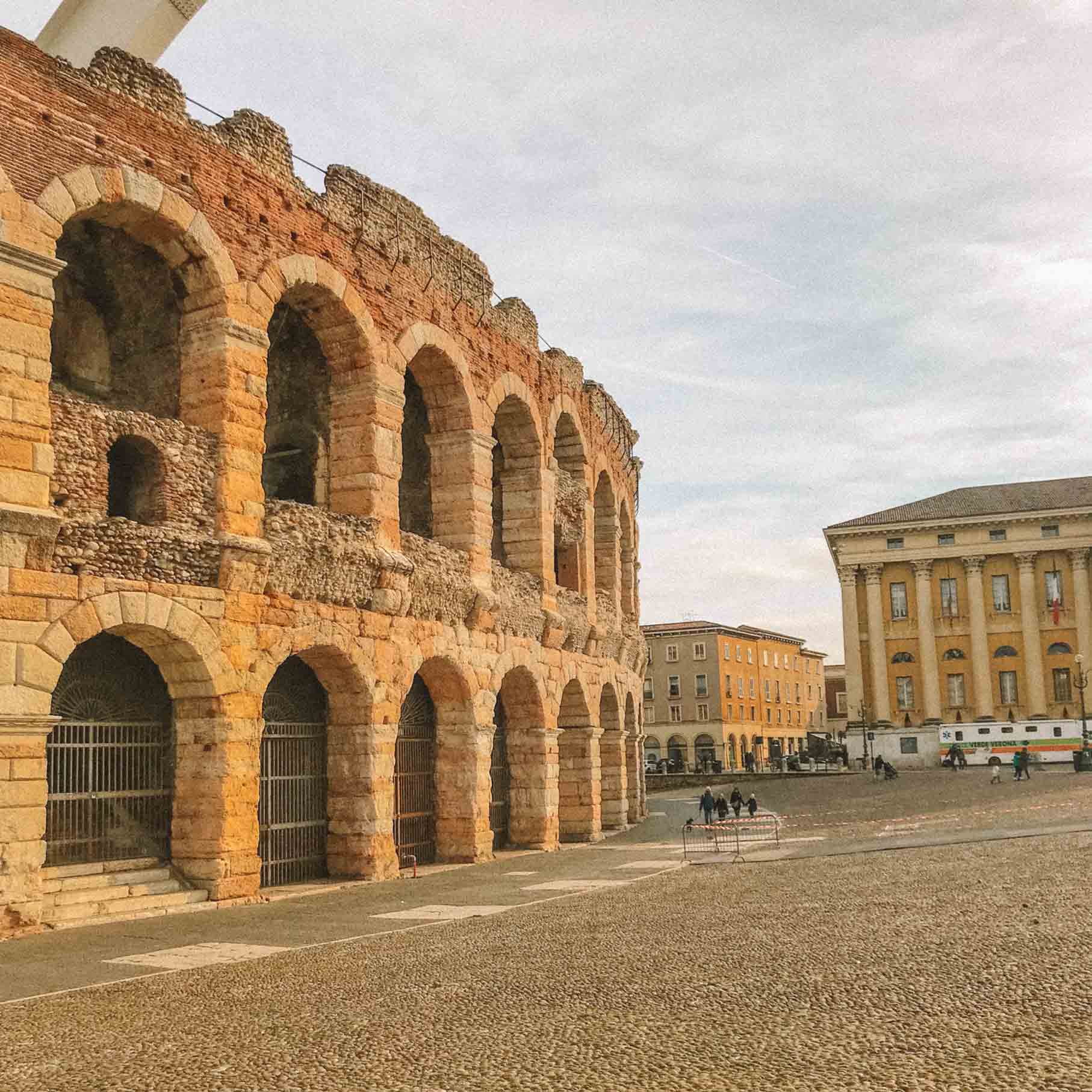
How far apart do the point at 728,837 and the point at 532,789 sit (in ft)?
14.5

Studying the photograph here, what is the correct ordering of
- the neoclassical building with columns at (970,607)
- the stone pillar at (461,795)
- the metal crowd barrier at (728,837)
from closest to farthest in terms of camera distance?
the stone pillar at (461,795) → the metal crowd barrier at (728,837) → the neoclassical building with columns at (970,607)

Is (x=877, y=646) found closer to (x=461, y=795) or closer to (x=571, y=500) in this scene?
(x=571, y=500)

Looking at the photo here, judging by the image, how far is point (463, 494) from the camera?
817 inches

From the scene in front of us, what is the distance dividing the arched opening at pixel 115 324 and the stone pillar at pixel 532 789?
31.7 ft

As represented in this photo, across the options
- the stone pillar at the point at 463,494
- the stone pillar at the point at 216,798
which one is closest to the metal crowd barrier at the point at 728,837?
the stone pillar at the point at 463,494

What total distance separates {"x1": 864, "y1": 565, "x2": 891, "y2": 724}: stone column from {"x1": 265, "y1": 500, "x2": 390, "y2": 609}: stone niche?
54.4 meters

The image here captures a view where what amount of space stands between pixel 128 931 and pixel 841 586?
62.2m

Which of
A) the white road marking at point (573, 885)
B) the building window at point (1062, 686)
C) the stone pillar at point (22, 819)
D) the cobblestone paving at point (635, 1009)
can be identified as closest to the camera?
the cobblestone paving at point (635, 1009)

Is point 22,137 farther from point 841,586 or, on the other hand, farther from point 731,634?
point 731,634

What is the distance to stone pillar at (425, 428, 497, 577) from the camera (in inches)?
815

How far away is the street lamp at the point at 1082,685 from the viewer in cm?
5425

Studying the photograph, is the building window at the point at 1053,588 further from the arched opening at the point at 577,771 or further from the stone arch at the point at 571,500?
the arched opening at the point at 577,771

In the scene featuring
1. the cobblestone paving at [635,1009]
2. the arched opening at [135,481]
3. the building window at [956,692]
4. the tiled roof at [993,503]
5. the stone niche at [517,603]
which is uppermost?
the tiled roof at [993,503]

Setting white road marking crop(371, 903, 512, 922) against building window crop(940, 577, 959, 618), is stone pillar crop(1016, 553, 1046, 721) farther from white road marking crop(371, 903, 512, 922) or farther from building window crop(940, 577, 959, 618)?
white road marking crop(371, 903, 512, 922)
